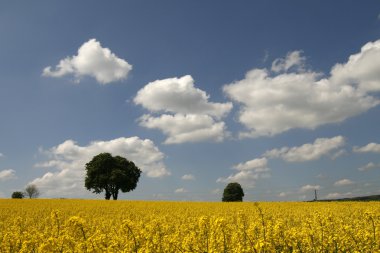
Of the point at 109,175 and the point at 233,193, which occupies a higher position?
the point at 109,175

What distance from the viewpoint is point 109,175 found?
73.8 m

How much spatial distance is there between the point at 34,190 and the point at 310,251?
124831 millimetres

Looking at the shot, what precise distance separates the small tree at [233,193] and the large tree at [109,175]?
24.9 m

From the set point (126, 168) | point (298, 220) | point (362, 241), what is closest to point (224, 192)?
point (126, 168)

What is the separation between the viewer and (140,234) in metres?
7.25

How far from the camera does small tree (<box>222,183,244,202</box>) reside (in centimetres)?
9150

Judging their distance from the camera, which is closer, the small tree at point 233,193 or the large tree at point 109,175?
the large tree at point 109,175

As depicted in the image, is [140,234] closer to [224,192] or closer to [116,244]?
[116,244]

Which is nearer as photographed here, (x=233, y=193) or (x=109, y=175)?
(x=109, y=175)

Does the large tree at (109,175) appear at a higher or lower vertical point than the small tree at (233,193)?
higher

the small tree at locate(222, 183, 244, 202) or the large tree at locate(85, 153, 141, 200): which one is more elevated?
the large tree at locate(85, 153, 141, 200)

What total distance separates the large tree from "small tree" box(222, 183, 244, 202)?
2489cm

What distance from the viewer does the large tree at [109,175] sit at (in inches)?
2881

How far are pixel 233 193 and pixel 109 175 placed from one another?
32.0m
